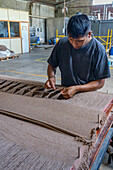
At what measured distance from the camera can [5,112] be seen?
1021mm

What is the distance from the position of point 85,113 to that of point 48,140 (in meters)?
0.34

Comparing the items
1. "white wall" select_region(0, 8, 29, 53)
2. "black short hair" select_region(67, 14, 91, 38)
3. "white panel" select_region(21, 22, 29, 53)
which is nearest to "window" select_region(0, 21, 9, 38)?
"white wall" select_region(0, 8, 29, 53)

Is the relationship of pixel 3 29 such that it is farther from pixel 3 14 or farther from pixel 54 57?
pixel 54 57

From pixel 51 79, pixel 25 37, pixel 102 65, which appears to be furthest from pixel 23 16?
pixel 102 65

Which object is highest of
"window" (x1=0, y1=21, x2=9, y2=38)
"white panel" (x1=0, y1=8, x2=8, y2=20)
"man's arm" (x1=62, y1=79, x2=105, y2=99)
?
Answer: "white panel" (x1=0, y1=8, x2=8, y2=20)

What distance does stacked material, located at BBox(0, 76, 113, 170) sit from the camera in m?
0.69

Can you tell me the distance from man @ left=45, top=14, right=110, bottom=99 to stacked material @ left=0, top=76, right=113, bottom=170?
135mm

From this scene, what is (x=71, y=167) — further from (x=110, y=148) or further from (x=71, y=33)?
(x=110, y=148)

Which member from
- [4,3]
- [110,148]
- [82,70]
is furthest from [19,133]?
[4,3]

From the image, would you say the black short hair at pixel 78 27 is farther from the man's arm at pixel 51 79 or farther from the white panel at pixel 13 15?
the white panel at pixel 13 15

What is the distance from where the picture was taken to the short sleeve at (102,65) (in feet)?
4.50

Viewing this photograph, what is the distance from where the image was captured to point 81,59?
1.47 meters

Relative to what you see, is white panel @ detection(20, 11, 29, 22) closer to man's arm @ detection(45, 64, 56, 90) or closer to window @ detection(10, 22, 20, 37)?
window @ detection(10, 22, 20, 37)

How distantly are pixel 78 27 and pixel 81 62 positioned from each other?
0.38 meters
